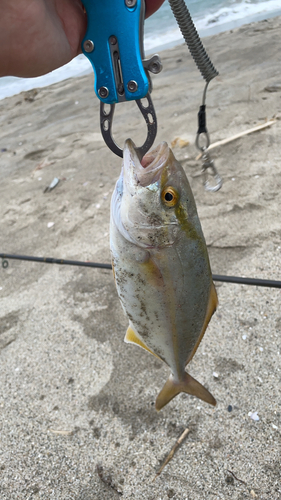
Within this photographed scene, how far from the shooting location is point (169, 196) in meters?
1.37

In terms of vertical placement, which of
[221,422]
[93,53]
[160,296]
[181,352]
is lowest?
[221,422]

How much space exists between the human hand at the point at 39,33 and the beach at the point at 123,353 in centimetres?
212

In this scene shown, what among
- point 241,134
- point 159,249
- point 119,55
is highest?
point 119,55

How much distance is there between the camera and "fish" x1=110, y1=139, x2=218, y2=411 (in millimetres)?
1364

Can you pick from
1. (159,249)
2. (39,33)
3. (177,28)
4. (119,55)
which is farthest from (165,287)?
(177,28)

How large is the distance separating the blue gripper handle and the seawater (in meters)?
12.1

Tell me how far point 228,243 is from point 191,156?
182cm

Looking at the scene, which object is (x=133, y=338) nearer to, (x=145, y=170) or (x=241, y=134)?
(x=145, y=170)

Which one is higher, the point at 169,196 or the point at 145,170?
the point at 145,170

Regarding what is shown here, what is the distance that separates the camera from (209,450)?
2.23 meters

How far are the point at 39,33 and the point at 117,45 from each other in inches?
21.1

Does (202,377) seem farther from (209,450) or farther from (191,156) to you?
(191,156)

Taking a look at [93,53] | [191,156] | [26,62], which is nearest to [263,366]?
[93,53]

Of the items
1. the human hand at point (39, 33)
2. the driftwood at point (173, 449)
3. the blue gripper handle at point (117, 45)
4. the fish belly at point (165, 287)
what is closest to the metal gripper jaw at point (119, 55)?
the blue gripper handle at point (117, 45)
